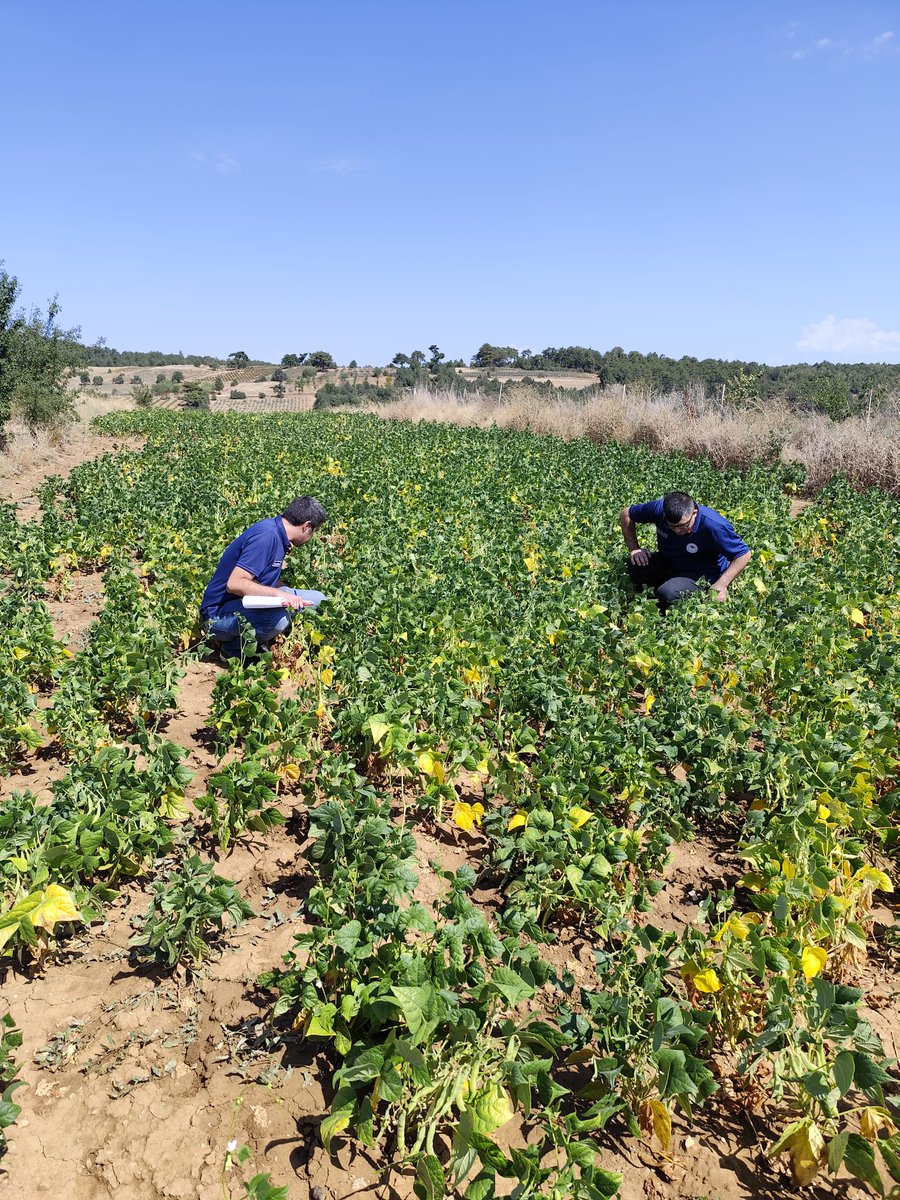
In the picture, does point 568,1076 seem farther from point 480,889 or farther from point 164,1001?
point 164,1001

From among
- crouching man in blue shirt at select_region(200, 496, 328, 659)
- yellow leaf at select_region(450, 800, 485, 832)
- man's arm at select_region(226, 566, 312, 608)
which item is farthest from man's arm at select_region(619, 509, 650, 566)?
yellow leaf at select_region(450, 800, 485, 832)

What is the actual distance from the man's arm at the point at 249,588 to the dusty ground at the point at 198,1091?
2442 millimetres

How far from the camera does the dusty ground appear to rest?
223 centimetres

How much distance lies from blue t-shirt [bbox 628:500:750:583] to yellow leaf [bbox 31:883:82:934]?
209 inches

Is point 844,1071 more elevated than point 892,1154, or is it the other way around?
point 844,1071

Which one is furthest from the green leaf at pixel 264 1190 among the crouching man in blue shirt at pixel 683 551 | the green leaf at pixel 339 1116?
the crouching man in blue shirt at pixel 683 551

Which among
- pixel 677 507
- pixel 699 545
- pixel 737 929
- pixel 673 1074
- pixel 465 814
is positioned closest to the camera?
pixel 673 1074

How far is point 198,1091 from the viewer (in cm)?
247

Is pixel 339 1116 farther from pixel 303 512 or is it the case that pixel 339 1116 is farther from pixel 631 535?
pixel 631 535

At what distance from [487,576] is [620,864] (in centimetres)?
365

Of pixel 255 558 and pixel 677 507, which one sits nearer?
pixel 255 558

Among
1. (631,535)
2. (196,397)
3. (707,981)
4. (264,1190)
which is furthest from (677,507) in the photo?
(196,397)

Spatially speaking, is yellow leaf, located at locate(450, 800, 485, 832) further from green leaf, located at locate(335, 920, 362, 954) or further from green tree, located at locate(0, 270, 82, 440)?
green tree, located at locate(0, 270, 82, 440)

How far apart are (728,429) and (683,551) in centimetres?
1281
